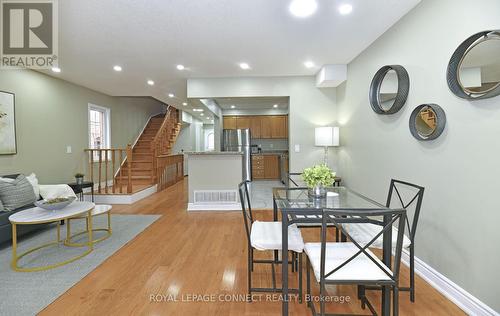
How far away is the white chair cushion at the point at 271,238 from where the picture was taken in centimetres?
180

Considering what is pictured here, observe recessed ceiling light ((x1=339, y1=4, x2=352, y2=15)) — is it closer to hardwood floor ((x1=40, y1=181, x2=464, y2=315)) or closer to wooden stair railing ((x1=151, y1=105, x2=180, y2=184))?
hardwood floor ((x1=40, y1=181, x2=464, y2=315))

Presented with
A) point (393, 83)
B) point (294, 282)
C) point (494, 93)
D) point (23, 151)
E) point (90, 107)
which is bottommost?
point (294, 282)

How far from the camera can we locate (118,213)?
14.5ft

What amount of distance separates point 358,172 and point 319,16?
2.18 m

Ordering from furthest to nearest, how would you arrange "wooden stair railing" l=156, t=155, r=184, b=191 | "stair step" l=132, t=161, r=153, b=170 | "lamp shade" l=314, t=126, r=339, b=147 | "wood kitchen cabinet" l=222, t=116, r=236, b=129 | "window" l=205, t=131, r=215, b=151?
1. "window" l=205, t=131, r=215, b=151
2. "wood kitchen cabinet" l=222, t=116, r=236, b=129
3. "stair step" l=132, t=161, r=153, b=170
4. "wooden stair railing" l=156, t=155, r=184, b=191
5. "lamp shade" l=314, t=126, r=339, b=147

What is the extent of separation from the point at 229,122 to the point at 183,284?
668 centimetres

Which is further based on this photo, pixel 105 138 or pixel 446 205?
pixel 105 138

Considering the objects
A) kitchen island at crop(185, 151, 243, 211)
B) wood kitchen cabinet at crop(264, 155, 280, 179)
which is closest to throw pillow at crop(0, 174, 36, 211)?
kitchen island at crop(185, 151, 243, 211)

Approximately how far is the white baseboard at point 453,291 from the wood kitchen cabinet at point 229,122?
22.2 feet

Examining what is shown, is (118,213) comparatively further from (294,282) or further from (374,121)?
(374,121)

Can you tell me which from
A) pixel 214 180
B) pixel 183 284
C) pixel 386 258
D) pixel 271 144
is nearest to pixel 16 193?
pixel 183 284

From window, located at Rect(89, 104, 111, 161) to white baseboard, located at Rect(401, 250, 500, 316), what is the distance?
663cm

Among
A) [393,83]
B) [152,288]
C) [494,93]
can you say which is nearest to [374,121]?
[393,83]

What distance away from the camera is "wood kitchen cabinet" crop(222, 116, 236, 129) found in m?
8.38
